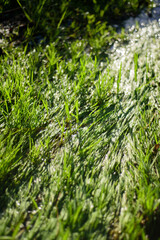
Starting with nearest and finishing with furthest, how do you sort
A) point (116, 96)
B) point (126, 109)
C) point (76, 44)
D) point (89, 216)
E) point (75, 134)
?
point (89, 216) → point (75, 134) → point (126, 109) → point (116, 96) → point (76, 44)

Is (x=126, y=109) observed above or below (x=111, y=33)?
below

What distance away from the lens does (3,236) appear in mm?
987

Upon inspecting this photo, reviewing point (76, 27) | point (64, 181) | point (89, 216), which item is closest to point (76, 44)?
point (76, 27)

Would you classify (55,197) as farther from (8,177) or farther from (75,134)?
(75,134)

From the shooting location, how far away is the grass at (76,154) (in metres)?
1.08

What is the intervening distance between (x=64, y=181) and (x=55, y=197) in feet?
0.35

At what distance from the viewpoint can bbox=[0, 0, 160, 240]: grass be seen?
1.08m

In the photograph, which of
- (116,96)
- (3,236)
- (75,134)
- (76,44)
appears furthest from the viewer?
(76,44)

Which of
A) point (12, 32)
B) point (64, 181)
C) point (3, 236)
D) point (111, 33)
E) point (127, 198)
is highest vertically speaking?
point (12, 32)

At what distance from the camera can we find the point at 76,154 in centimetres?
142

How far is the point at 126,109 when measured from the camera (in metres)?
1.72

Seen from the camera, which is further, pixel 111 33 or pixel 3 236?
pixel 111 33

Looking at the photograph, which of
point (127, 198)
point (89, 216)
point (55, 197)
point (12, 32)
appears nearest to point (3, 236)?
point (55, 197)

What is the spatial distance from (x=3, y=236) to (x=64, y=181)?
0.42m
